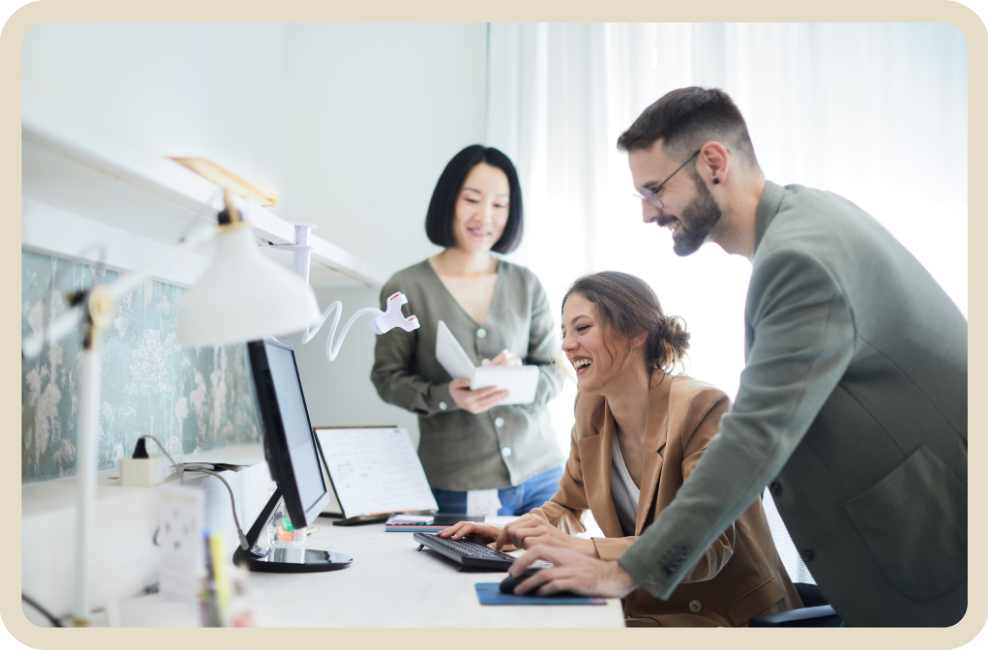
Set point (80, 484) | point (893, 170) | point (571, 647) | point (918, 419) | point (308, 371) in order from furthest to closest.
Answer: point (308, 371) < point (893, 170) < point (918, 419) < point (571, 647) < point (80, 484)

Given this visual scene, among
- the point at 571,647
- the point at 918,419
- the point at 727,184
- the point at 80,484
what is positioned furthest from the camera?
the point at 727,184

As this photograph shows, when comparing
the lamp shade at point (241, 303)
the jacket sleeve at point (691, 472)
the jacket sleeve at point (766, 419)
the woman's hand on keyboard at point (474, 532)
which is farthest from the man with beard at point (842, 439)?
the lamp shade at point (241, 303)

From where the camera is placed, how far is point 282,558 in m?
1.19

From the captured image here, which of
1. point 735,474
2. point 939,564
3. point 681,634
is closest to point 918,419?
point 939,564

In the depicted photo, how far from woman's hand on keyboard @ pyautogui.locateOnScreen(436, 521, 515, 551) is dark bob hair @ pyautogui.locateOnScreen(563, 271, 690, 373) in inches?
20.9

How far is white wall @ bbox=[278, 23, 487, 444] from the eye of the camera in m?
2.56

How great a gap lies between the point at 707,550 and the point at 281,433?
0.76m

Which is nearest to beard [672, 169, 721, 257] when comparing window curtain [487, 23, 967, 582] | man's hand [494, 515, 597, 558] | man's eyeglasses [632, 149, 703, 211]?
man's eyeglasses [632, 149, 703, 211]

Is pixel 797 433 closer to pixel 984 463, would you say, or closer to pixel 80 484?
pixel 984 463

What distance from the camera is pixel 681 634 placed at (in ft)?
2.89

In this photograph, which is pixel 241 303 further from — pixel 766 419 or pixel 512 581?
pixel 766 419

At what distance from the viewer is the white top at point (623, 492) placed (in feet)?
4.78

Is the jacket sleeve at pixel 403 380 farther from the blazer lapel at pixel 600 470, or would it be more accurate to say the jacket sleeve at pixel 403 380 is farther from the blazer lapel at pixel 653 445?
the blazer lapel at pixel 653 445

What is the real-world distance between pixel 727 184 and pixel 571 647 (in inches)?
34.5
